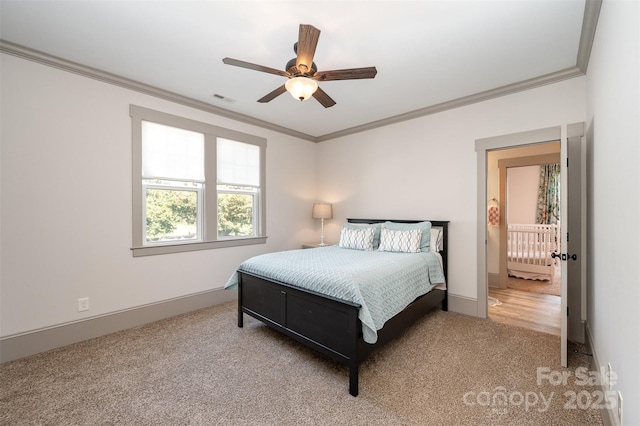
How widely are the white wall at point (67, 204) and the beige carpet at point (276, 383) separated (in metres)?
0.49

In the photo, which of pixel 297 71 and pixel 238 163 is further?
pixel 238 163

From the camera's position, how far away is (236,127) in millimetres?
3992

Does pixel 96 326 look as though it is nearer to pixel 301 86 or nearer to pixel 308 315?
pixel 308 315

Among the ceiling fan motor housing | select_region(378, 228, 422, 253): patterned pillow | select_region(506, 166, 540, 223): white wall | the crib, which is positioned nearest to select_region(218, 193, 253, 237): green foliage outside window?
Answer: select_region(378, 228, 422, 253): patterned pillow

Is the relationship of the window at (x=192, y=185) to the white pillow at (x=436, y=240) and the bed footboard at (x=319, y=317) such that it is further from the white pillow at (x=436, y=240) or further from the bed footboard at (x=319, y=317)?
the white pillow at (x=436, y=240)

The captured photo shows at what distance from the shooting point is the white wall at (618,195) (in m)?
1.15

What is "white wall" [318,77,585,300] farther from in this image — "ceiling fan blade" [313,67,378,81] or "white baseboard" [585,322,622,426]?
"ceiling fan blade" [313,67,378,81]

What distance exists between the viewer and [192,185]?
11.8 feet

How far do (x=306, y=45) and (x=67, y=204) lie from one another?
2729 mm

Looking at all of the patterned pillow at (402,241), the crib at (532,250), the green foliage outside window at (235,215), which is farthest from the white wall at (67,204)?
the crib at (532,250)

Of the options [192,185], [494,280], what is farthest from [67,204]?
[494,280]

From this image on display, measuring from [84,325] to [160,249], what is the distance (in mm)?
989

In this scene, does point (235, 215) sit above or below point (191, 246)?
above

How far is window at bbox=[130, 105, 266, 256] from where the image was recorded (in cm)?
314
